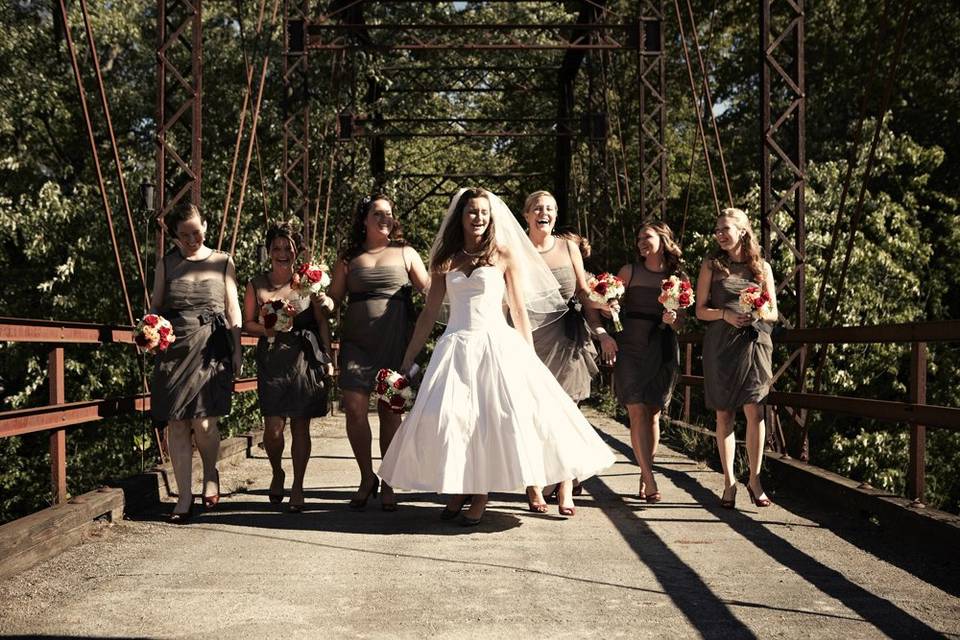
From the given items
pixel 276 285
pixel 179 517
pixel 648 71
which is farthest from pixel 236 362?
pixel 648 71

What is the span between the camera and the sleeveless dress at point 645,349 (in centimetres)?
792

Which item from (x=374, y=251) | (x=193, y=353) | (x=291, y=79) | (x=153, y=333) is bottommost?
(x=193, y=353)

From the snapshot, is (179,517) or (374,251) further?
(374,251)

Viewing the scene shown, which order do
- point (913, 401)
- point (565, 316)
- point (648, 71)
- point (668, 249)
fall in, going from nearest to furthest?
point (913, 401)
point (565, 316)
point (668, 249)
point (648, 71)

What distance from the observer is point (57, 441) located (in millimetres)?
6402

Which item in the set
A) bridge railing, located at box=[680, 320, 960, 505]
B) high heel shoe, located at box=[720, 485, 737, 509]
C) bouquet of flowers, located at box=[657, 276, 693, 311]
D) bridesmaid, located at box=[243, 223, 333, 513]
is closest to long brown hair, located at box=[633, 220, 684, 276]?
Answer: bouquet of flowers, located at box=[657, 276, 693, 311]

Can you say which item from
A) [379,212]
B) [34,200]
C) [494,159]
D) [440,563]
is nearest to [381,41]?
[34,200]

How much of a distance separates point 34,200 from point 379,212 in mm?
17983

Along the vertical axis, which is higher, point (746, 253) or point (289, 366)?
point (746, 253)

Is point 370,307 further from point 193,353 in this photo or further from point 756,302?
point 756,302

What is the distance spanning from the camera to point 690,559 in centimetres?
568

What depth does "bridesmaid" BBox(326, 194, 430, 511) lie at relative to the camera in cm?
734

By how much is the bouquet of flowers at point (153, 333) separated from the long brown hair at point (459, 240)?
1606mm

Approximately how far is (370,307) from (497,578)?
263 centimetres
